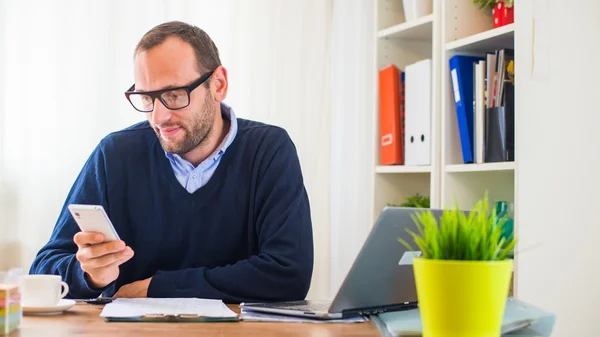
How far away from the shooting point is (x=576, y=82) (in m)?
2.25

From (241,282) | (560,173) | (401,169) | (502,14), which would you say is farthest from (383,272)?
(401,169)

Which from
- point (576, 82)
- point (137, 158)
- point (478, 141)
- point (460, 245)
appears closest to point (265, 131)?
point (137, 158)

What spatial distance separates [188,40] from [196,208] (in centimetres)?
45

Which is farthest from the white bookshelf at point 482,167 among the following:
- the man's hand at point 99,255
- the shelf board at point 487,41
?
the man's hand at point 99,255

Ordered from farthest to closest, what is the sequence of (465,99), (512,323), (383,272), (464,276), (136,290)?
(465,99) → (136,290) → (383,272) → (512,323) → (464,276)

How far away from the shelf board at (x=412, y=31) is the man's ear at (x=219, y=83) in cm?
97

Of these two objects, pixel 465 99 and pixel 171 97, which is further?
pixel 465 99

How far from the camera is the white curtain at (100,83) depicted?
2.62m

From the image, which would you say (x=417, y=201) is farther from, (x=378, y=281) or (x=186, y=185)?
(x=378, y=281)

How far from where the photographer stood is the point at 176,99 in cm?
191

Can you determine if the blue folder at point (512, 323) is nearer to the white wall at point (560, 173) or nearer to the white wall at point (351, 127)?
the white wall at point (560, 173)

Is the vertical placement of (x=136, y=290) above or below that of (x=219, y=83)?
below

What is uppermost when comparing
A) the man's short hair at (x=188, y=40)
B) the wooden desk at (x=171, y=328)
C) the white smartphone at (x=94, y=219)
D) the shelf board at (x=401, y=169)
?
the man's short hair at (x=188, y=40)

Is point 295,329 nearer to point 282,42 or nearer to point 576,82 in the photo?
point 576,82
